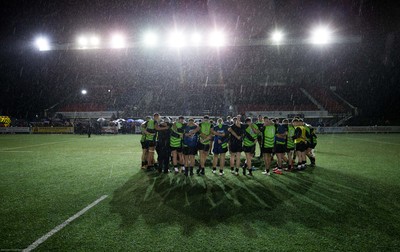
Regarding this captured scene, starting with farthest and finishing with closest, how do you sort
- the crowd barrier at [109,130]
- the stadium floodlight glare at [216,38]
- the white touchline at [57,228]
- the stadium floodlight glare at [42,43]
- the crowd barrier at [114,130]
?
the crowd barrier at [109,130]
the crowd barrier at [114,130]
the stadium floodlight glare at [42,43]
the stadium floodlight glare at [216,38]
the white touchline at [57,228]

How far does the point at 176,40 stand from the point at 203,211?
1071 inches

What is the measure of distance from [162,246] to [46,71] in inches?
1653

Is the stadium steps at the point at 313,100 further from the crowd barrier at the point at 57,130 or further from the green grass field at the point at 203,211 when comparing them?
the crowd barrier at the point at 57,130

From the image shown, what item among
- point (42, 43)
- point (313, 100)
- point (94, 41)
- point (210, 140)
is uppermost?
point (94, 41)

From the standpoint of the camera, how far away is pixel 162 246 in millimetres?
3750

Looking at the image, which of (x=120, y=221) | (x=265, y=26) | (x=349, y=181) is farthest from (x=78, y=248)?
(x=265, y=26)

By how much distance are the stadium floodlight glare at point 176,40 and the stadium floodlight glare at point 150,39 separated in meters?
1.87

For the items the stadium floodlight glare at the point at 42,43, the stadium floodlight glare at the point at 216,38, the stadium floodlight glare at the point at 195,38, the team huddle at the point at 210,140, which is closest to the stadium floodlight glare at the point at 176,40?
the stadium floodlight glare at the point at 195,38

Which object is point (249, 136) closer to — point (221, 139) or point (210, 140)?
point (221, 139)

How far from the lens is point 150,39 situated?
28.0 metres

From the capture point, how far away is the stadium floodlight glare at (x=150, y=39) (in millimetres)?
26105

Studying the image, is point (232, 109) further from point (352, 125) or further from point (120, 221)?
point (120, 221)

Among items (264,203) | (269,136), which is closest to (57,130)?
(269,136)

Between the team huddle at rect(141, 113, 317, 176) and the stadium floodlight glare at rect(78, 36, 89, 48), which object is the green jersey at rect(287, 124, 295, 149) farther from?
the stadium floodlight glare at rect(78, 36, 89, 48)
